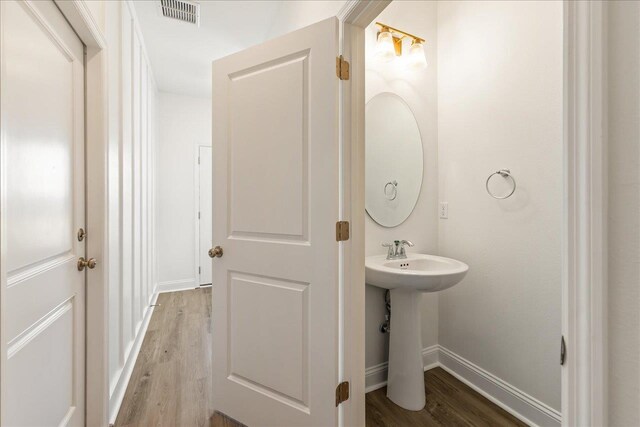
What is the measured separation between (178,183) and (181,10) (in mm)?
2308

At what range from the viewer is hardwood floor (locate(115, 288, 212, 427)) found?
1650 millimetres

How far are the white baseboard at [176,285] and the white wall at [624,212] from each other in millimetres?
4430

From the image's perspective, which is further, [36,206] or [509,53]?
[509,53]

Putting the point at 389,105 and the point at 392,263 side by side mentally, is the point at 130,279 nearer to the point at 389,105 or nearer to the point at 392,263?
the point at 392,263

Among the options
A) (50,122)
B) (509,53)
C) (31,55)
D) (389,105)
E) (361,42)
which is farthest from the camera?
(389,105)

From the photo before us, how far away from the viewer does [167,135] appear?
4027 millimetres

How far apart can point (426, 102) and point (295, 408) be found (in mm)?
2037

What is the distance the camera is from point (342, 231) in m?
1.33

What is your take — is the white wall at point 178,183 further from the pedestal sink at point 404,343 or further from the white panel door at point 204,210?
the pedestal sink at point 404,343

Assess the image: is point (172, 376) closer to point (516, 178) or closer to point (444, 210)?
point (444, 210)

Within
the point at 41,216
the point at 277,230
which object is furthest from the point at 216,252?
the point at 41,216

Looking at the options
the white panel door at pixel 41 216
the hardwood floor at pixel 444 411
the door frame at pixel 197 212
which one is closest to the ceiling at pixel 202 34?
the door frame at pixel 197 212

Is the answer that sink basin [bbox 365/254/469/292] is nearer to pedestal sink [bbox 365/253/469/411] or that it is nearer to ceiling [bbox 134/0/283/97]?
pedestal sink [bbox 365/253/469/411]

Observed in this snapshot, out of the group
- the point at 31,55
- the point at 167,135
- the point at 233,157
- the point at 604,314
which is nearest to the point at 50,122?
the point at 31,55
